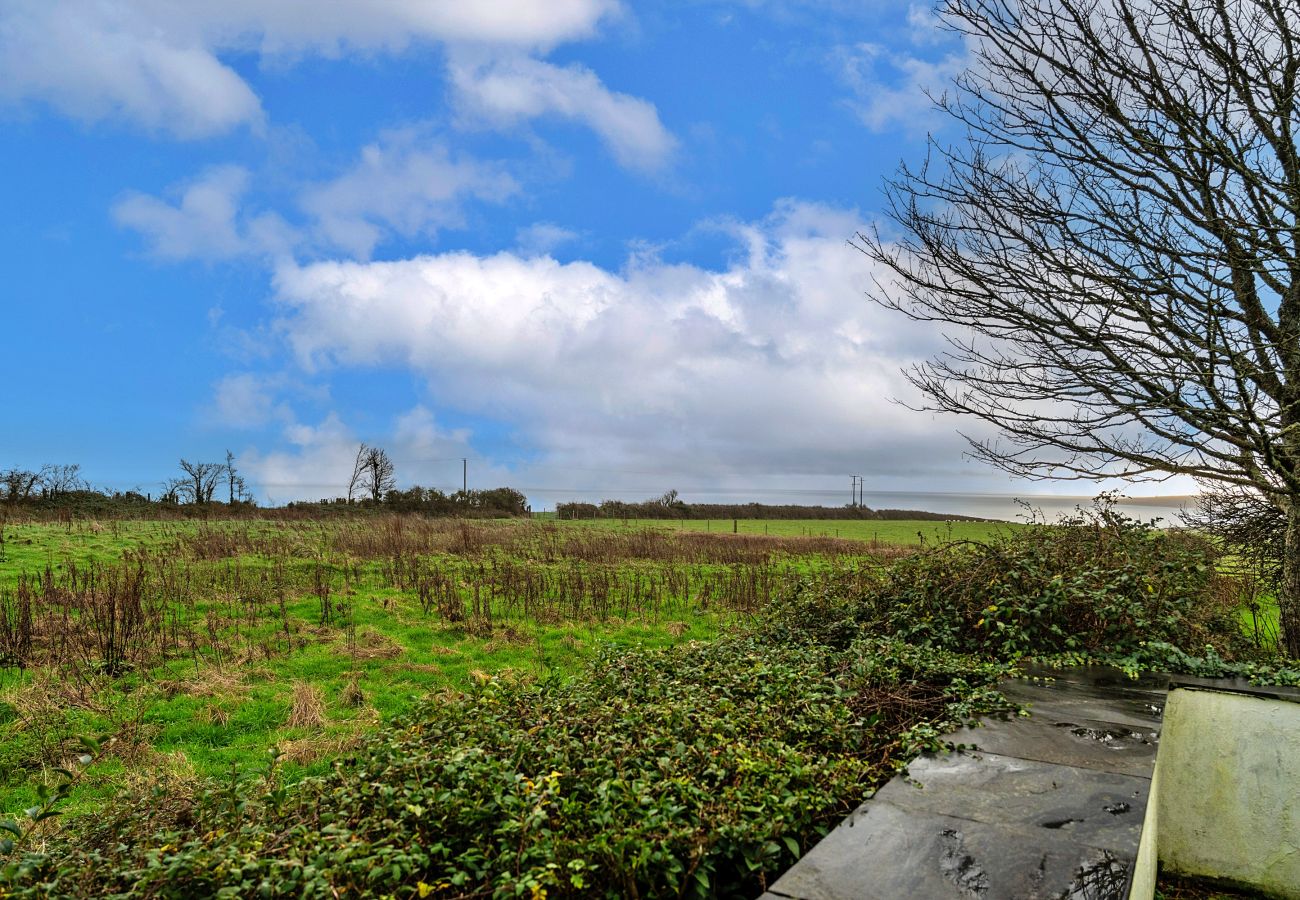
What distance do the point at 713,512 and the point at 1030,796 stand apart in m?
51.3

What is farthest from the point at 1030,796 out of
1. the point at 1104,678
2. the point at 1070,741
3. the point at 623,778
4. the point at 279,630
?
the point at 279,630

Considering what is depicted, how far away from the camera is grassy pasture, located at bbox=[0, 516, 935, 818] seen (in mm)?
6637

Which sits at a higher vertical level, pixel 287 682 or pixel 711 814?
pixel 711 814

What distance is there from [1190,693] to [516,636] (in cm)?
836

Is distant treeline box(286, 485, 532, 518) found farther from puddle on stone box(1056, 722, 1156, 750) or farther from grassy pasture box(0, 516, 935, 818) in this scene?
puddle on stone box(1056, 722, 1156, 750)

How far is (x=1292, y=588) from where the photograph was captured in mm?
6395

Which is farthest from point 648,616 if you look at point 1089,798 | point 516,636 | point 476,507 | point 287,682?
point 476,507

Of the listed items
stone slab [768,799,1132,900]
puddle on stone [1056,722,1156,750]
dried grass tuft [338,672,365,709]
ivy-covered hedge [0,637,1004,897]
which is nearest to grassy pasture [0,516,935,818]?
dried grass tuft [338,672,365,709]

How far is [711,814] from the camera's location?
2713 millimetres

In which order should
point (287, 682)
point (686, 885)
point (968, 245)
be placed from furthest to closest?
1. point (287, 682)
2. point (968, 245)
3. point (686, 885)

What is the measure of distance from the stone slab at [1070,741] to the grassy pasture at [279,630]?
10.1 feet

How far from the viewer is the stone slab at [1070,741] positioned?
11.0 ft

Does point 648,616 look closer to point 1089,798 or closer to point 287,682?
point 287,682

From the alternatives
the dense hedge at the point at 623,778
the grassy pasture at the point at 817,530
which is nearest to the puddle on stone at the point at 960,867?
the dense hedge at the point at 623,778
